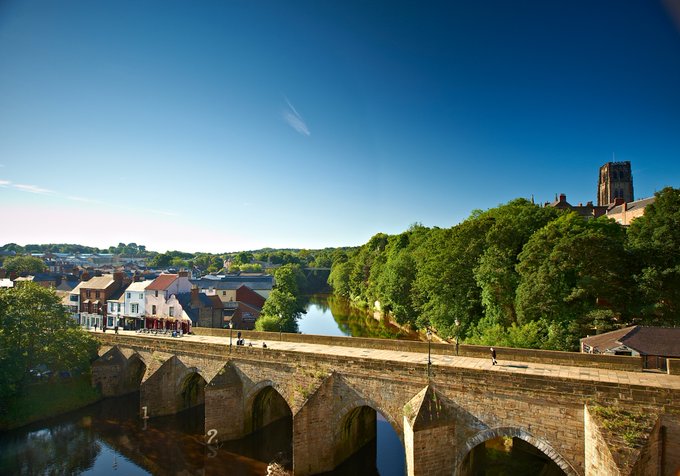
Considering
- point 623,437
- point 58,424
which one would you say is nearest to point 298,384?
point 623,437

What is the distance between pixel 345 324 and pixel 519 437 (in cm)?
4899

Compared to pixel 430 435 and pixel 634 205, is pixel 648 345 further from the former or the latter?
pixel 634 205

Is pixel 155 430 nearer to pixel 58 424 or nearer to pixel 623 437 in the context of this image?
pixel 58 424

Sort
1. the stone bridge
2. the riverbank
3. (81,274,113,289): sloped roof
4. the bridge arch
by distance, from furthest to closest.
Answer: (81,274,113,289): sloped roof, the riverbank, the bridge arch, the stone bridge

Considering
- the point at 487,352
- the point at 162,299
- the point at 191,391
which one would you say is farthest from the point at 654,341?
the point at 162,299

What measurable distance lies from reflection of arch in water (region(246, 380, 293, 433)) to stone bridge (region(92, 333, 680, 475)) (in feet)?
0.28

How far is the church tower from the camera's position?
91.8 metres

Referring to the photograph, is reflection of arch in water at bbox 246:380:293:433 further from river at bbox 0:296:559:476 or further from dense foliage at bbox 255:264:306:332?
dense foliage at bbox 255:264:306:332

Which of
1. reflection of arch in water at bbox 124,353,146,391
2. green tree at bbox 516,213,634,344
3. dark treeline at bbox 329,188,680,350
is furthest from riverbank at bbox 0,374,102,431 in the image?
green tree at bbox 516,213,634,344

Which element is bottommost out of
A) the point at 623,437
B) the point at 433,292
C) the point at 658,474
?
the point at 658,474

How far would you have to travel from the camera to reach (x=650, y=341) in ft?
61.2

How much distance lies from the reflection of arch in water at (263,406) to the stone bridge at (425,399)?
0.08 metres

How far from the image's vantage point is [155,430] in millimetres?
27938

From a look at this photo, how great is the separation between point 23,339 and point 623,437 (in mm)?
36719
